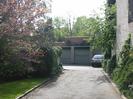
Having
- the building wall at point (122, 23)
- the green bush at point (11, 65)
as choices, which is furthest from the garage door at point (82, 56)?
the green bush at point (11, 65)

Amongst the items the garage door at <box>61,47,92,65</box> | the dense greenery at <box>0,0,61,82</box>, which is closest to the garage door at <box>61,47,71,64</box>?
the garage door at <box>61,47,92,65</box>

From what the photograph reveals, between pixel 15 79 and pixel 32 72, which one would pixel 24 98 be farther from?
pixel 32 72

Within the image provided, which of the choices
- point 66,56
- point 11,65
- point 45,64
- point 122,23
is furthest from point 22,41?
point 66,56

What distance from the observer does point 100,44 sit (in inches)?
1249

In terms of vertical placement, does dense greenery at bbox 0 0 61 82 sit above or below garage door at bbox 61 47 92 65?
above

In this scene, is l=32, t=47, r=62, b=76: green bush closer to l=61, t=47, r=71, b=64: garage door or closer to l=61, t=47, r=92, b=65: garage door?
l=61, t=47, r=92, b=65: garage door

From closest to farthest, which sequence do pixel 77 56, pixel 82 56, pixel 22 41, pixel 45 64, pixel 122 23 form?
pixel 22 41
pixel 122 23
pixel 45 64
pixel 82 56
pixel 77 56

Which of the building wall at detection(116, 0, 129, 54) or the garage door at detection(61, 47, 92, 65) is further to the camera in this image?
the garage door at detection(61, 47, 92, 65)

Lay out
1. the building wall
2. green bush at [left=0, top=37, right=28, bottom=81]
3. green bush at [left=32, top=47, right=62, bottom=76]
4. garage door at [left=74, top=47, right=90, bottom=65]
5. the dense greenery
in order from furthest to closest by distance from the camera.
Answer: garage door at [left=74, top=47, right=90, bottom=65], green bush at [left=32, top=47, right=62, bottom=76], the building wall, green bush at [left=0, top=37, right=28, bottom=81], the dense greenery

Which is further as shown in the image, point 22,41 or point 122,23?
point 122,23

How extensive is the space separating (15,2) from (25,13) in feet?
3.61

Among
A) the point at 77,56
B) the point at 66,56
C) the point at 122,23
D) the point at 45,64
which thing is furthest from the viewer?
the point at 66,56

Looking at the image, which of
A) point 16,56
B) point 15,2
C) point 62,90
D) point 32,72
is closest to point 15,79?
point 32,72

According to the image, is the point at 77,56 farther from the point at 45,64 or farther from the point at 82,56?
the point at 45,64
